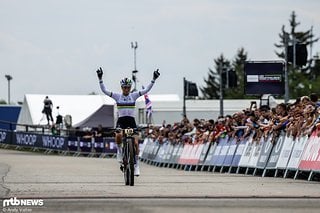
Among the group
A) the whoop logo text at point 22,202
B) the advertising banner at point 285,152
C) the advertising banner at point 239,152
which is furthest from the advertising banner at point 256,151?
the whoop logo text at point 22,202

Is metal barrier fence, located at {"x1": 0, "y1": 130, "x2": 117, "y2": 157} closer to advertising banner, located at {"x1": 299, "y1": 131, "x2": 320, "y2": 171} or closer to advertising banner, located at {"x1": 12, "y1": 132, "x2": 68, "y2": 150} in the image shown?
advertising banner, located at {"x1": 12, "y1": 132, "x2": 68, "y2": 150}

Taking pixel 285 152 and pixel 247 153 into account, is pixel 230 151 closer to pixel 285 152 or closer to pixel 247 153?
pixel 247 153

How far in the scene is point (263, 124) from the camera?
81.9 feet

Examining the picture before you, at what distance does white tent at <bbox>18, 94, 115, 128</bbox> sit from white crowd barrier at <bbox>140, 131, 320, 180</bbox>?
30913 mm

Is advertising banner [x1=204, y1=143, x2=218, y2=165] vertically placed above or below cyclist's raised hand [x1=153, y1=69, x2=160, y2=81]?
below

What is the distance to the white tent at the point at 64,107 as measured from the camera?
67875 millimetres

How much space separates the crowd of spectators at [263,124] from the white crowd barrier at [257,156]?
0.16 meters

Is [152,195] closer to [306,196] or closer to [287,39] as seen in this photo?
[306,196]

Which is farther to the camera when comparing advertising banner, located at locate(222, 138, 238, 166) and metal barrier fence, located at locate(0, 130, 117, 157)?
metal barrier fence, located at locate(0, 130, 117, 157)

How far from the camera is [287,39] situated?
34094 mm

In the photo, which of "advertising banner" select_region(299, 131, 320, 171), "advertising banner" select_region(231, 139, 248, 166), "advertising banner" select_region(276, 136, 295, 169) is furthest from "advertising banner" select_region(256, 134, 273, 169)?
"advertising banner" select_region(299, 131, 320, 171)

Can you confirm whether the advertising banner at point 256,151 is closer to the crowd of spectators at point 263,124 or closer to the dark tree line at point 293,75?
the crowd of spectators at point 263,124

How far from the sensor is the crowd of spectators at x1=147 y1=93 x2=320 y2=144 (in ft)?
69.8

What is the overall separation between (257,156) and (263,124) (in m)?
0.96
